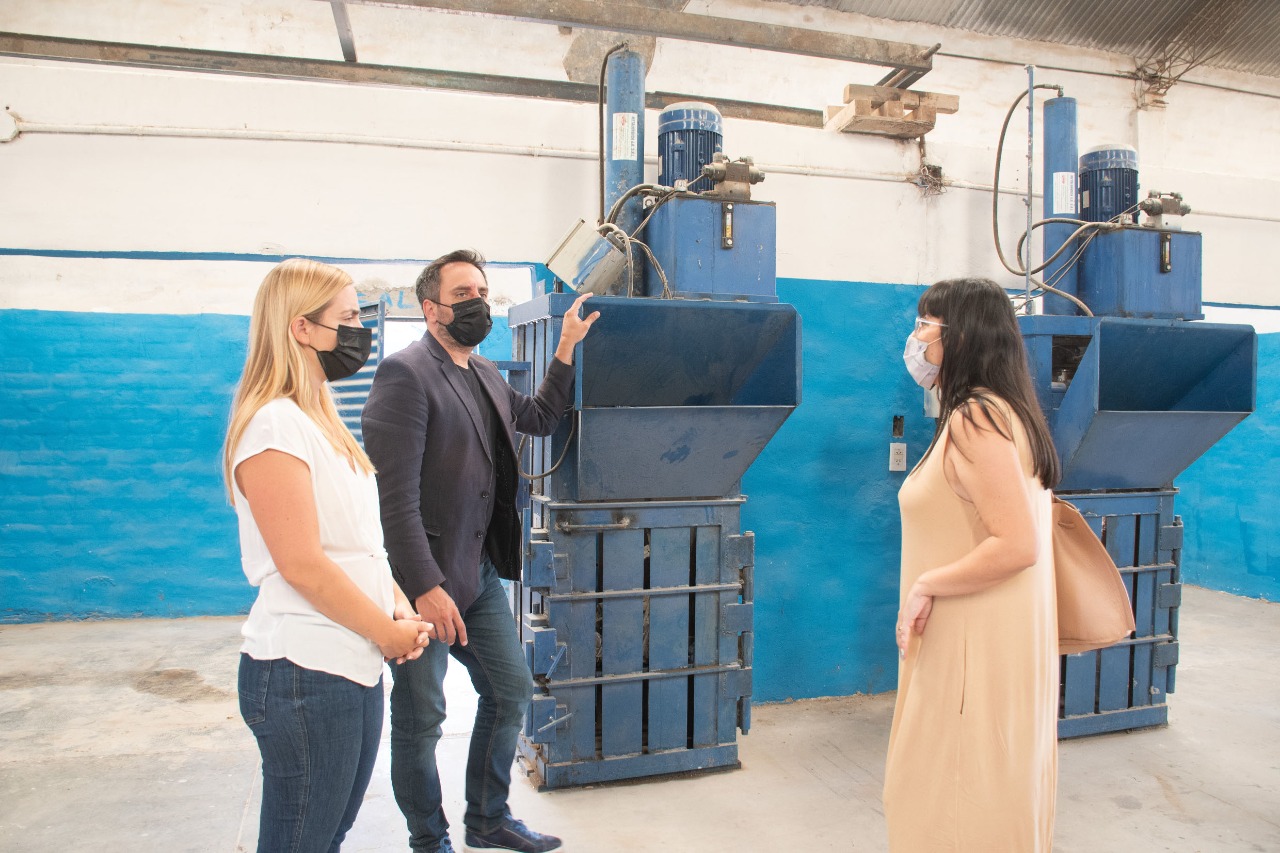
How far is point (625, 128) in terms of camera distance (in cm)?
317

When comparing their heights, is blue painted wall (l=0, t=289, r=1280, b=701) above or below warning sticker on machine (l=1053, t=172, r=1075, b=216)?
below

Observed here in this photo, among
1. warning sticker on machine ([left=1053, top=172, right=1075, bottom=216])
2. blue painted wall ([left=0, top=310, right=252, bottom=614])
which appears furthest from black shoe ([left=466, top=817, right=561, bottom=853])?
blue painted wall ([left=0, top=310, right=252, bottom=614])

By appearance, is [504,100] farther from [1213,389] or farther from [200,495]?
[200,495]

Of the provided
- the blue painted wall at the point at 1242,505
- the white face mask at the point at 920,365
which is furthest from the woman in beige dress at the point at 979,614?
the blue painted wall at the point at 1242,505

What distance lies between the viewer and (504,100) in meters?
3.42

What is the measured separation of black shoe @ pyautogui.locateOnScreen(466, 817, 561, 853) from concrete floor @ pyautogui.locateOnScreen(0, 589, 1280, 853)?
0.10 metres

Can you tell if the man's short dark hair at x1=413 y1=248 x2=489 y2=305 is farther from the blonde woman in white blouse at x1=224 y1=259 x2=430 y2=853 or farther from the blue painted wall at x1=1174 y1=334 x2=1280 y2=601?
the blue painted wall at x1=1174 y1=334 x2=1280 y2=601

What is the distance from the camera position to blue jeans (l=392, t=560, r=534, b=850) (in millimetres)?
2139

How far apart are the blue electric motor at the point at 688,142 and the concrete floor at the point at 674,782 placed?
6.96 feet

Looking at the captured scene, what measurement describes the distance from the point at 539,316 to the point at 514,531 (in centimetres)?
83

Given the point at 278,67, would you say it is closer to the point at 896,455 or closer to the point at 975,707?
the point at 896,455

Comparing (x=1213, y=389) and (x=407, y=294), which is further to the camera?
(x=407, y=294)

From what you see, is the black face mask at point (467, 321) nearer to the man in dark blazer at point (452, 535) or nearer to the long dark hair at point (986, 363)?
the man in dark blazer at point (452, 535)

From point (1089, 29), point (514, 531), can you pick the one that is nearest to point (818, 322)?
point (514, 531)
